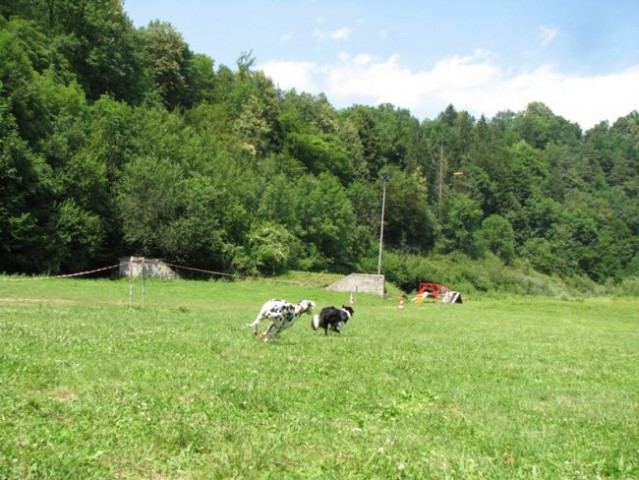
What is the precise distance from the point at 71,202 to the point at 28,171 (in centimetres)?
448

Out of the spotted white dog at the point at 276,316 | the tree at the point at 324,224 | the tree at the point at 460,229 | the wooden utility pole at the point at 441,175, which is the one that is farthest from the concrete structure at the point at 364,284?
the wooden utility pole at the point at 441,175

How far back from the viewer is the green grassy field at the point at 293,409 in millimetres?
5715

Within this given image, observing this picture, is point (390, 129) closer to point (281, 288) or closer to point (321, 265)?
point (321, 265)

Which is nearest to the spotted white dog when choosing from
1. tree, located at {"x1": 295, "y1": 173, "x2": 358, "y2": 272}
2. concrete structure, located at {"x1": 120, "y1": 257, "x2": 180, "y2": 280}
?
concrete structure, located at {"x1": 120, "y1": 257, "x2": 180, "y2": 280}

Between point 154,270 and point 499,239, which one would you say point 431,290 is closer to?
point 154,270

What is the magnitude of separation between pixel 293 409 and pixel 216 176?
198ft

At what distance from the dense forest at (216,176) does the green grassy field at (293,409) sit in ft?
130

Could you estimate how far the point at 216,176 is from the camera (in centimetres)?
6688

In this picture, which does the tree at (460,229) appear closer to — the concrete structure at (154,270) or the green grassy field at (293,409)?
the concrete structure at (154,270)

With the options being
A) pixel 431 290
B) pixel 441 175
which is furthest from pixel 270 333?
pixel 441 175

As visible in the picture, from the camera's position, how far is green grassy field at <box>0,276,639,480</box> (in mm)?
5715

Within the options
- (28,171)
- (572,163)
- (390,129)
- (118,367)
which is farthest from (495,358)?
(572,163)

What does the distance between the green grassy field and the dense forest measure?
39.6m

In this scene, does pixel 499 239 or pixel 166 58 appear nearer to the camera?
pixel 166 58
